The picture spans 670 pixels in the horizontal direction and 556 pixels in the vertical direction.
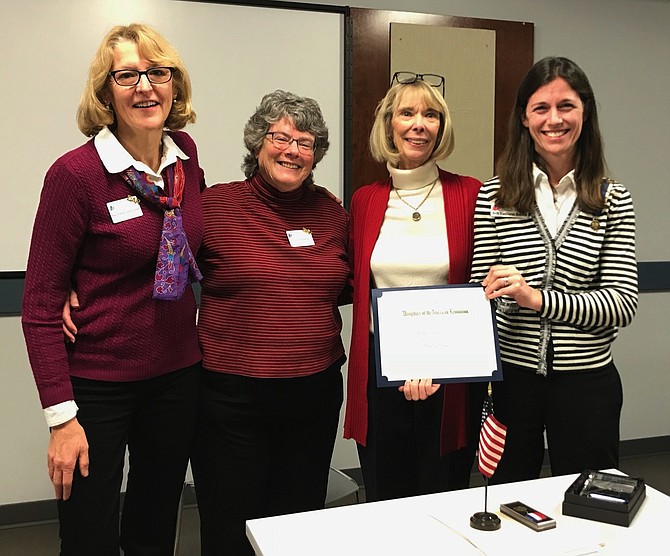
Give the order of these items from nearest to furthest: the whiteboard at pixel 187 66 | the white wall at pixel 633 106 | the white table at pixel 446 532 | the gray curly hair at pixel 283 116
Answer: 1. the white table at pixel 446 532
2. the gray curly hair at pixel 283 116
3. the whiteboard at pixel 187 66
4. the white wall at pixel 633 106

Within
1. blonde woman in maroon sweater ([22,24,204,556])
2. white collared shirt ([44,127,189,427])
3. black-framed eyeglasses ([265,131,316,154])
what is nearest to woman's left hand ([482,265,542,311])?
black-framed eyeglasses ([265,131,316,154])

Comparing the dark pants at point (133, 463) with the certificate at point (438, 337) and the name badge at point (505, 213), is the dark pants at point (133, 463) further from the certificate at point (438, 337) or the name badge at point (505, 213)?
the name badge at point (505, 213)

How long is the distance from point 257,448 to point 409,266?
2.45 feet

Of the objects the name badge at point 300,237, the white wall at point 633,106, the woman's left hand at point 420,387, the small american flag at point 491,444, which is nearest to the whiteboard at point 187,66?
the white wall at point 633,106

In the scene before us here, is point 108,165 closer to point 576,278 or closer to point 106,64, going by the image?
point 106,64

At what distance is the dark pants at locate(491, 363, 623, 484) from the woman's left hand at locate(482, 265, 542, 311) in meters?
0.23

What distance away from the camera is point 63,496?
177cm

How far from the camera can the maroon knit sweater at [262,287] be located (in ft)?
6.68

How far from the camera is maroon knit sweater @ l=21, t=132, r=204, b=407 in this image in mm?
1697

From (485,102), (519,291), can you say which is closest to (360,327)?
(519,291)

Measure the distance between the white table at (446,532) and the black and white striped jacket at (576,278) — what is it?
1.47 feet

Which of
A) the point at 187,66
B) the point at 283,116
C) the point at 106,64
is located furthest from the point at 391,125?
the point at 187,66

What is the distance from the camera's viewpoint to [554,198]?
6.69 feet

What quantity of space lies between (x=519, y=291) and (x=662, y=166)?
9.18 feet
